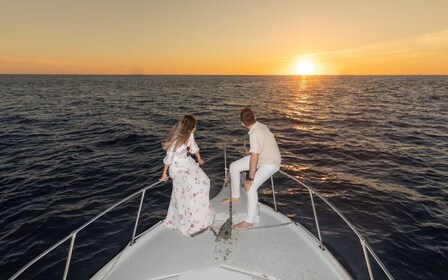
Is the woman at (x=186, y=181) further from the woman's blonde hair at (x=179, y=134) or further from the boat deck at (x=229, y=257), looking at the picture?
the boat deck at (x=229, y=257)

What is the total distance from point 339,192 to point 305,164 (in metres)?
3.54

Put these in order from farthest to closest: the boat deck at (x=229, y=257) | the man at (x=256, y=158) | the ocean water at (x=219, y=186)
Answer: the ocean water at (x=219, y=186) < the man at (x=256, y=158) < the boat deck at (x=229, y=257)

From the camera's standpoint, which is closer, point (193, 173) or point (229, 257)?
point (229, 257)

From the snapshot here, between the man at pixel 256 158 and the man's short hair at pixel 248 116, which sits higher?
the man's short hair at pixel 248 116

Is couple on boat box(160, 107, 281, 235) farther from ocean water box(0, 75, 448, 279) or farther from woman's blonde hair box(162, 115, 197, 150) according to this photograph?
ocean water box(0, 75, 448, 279)

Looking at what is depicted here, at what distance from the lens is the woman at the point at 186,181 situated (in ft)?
14.4

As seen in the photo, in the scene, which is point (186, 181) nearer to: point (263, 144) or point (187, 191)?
point (187, 191)

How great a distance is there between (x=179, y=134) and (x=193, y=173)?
72 cm

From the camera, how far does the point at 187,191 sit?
4.42 metres

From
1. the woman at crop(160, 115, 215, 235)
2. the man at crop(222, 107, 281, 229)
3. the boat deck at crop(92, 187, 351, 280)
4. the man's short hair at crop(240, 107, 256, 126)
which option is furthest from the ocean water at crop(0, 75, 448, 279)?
the man's short hair at crop(240, 107, 256, 126)

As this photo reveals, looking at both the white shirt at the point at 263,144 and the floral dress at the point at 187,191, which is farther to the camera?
the white shirt at the point at 263,144

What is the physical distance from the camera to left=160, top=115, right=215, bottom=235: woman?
14.4 feet

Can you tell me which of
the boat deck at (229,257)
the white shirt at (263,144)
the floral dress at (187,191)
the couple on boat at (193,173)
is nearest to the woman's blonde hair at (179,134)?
the couple on boat at (193,173)

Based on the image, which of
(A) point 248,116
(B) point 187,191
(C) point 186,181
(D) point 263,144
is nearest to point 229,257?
(B) point 187,191
